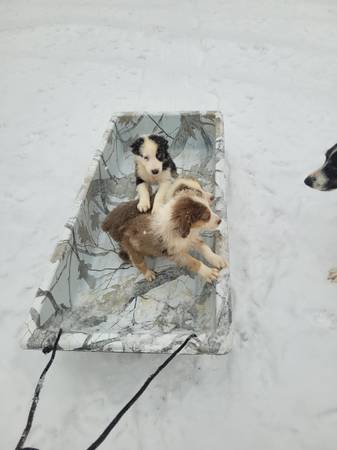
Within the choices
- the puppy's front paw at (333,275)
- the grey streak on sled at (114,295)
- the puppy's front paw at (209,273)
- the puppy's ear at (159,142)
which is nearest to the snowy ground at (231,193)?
the puppy's front paw at (333,275)

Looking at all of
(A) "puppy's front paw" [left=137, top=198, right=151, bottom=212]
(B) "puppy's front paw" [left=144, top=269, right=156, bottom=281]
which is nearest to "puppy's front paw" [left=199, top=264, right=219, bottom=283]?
(B) "puppy's front paw" [left=144, top=269, right=156, bottom=281]

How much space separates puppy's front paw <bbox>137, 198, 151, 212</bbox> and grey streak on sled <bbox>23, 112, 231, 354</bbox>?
0.44m

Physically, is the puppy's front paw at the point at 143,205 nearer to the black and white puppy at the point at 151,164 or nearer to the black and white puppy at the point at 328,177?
the black and white puppy at the point at 151,164

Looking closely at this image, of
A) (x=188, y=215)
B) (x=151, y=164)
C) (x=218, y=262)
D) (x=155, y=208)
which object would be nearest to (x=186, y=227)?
(x=188, y=215)

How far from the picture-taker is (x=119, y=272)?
8.35 feet

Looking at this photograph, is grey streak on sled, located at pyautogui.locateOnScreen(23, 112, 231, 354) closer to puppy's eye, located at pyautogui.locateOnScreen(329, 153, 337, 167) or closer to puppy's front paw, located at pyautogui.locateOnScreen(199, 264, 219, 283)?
puppy's front paw, located at pyautogui.locateOnScreen(199, 264, 219, 283)

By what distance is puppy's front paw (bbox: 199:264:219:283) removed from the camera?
2.08 m

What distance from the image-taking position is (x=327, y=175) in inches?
98.1

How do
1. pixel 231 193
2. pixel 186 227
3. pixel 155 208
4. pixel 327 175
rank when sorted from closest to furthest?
pixel 186 227, pixel 155 208, pixel 327 175, pixel 231 193

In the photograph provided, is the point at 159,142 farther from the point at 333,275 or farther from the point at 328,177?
the point at 333,275

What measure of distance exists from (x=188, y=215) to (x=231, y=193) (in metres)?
1.37

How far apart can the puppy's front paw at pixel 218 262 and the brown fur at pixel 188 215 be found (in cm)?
25

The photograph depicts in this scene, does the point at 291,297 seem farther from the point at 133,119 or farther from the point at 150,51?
the point at 150,51

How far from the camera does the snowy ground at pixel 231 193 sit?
1.93m
